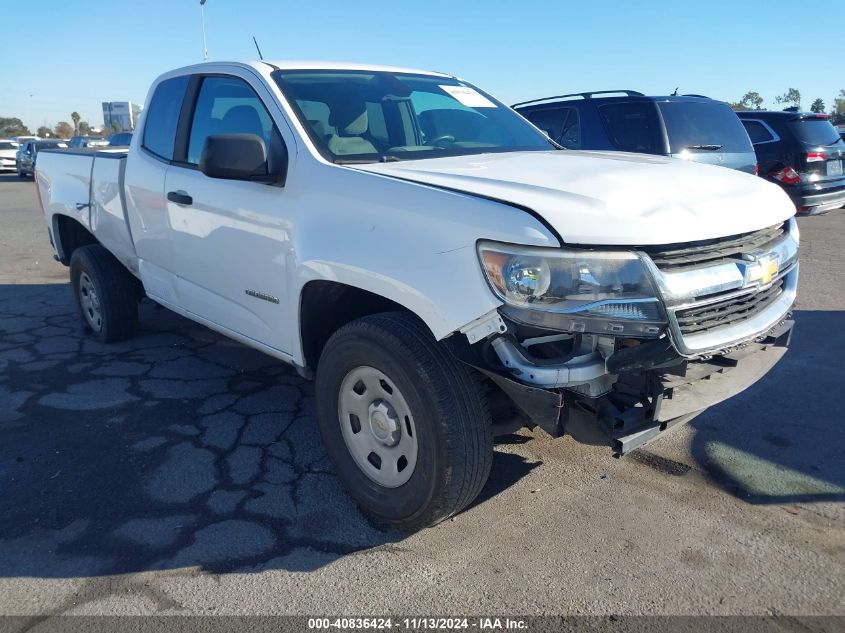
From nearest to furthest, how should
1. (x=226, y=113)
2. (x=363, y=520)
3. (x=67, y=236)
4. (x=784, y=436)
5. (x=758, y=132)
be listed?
(x=363, y=520)
(x=784, y=436)
(x=226, y=113)
(x=67, y=236)
(x=758, y=132)

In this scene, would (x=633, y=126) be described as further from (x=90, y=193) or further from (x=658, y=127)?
(x=90, y=193)

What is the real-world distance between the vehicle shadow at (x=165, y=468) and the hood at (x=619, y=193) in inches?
58.5

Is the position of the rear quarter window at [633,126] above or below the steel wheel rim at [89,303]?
above

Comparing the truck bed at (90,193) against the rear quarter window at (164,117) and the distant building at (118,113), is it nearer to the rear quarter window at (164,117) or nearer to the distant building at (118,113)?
the rear quarter window at (164,117)

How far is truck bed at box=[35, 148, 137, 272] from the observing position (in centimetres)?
498

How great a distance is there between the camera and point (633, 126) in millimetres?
7785

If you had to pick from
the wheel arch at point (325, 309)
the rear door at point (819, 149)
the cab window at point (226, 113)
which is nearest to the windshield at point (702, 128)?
the rear door at point (819, 149)

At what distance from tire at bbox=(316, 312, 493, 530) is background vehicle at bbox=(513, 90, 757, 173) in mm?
5620

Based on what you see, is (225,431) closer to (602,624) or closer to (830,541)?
(602,624)

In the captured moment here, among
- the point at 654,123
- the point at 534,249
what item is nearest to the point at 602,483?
the point at 534,249

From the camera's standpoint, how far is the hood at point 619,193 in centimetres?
241

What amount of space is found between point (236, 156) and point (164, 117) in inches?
70.2

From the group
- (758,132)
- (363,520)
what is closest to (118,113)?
(758,132)

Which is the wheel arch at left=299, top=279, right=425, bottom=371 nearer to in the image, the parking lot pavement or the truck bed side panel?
the parking lot pavement
